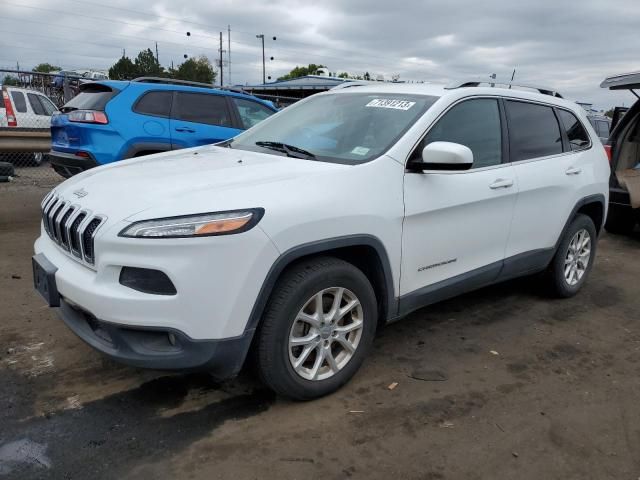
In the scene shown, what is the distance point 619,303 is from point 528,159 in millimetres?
1833

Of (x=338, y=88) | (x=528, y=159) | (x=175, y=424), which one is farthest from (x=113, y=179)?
(x=528, y=159)

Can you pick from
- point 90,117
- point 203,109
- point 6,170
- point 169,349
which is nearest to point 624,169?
point 203,109

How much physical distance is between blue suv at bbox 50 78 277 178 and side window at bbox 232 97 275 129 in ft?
0.07

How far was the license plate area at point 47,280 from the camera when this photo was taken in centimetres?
281

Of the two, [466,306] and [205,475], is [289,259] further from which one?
[466,306]

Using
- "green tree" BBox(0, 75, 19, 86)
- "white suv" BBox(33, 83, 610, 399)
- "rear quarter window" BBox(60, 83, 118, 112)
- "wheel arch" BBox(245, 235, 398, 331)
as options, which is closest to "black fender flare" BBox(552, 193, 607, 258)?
"white suv" BBox(33, 83, 610, 399)

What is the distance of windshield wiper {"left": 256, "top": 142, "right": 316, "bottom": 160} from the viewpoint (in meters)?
3.32

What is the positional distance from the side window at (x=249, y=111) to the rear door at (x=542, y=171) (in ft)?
15.1

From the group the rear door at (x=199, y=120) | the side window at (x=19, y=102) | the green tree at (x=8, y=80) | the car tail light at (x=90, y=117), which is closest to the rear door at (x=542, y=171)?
the rear door at (x=199, y=120)

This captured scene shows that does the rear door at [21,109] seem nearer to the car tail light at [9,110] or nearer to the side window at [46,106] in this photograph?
the car tail light at [9,110]

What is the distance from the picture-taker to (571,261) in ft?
15.8

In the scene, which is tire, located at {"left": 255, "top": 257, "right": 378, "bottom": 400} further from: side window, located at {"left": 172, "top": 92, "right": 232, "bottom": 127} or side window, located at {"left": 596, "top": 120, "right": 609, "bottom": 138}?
side window, located at {"left": 596, "top": 120, "right": 609, "bottom": 138}

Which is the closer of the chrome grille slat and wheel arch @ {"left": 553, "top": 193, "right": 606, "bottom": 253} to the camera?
the chrome grille slat

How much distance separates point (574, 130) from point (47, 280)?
13.9 ft
